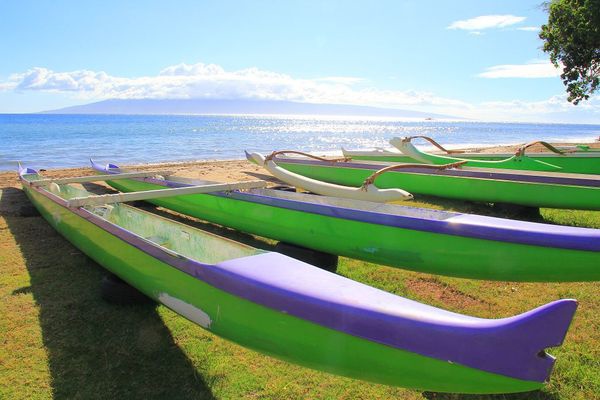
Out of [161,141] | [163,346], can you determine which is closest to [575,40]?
[163,346]

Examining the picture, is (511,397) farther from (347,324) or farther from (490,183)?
(490,183)

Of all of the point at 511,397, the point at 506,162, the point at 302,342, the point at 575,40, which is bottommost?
the point at 511,397

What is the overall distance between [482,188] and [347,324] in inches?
191

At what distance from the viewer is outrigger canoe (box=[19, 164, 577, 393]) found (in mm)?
1607

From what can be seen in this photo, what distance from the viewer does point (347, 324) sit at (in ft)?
5.91

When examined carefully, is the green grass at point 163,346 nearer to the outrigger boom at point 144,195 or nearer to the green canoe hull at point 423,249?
the green canoe hull at point 423,249

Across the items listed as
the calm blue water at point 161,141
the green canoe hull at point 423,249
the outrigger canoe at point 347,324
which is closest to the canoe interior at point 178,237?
the outrigger canoe at point 347,324

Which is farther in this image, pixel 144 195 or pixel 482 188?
pixel 482 188

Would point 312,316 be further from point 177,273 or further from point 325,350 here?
point 177,273

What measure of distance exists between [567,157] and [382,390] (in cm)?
715

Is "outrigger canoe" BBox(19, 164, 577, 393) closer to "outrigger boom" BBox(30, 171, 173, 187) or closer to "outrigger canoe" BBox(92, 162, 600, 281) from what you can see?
"outrigger canoe" BBox(92, 162, 600, 281)

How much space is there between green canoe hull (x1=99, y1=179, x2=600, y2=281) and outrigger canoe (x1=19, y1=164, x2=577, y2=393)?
126 cm

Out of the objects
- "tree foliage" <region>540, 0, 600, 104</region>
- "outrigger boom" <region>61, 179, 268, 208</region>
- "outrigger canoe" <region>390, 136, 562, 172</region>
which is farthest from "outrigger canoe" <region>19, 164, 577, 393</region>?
"tree foliage" <region>540, 0, 600, 104</region>

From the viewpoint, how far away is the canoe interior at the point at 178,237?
2889 millimetres
